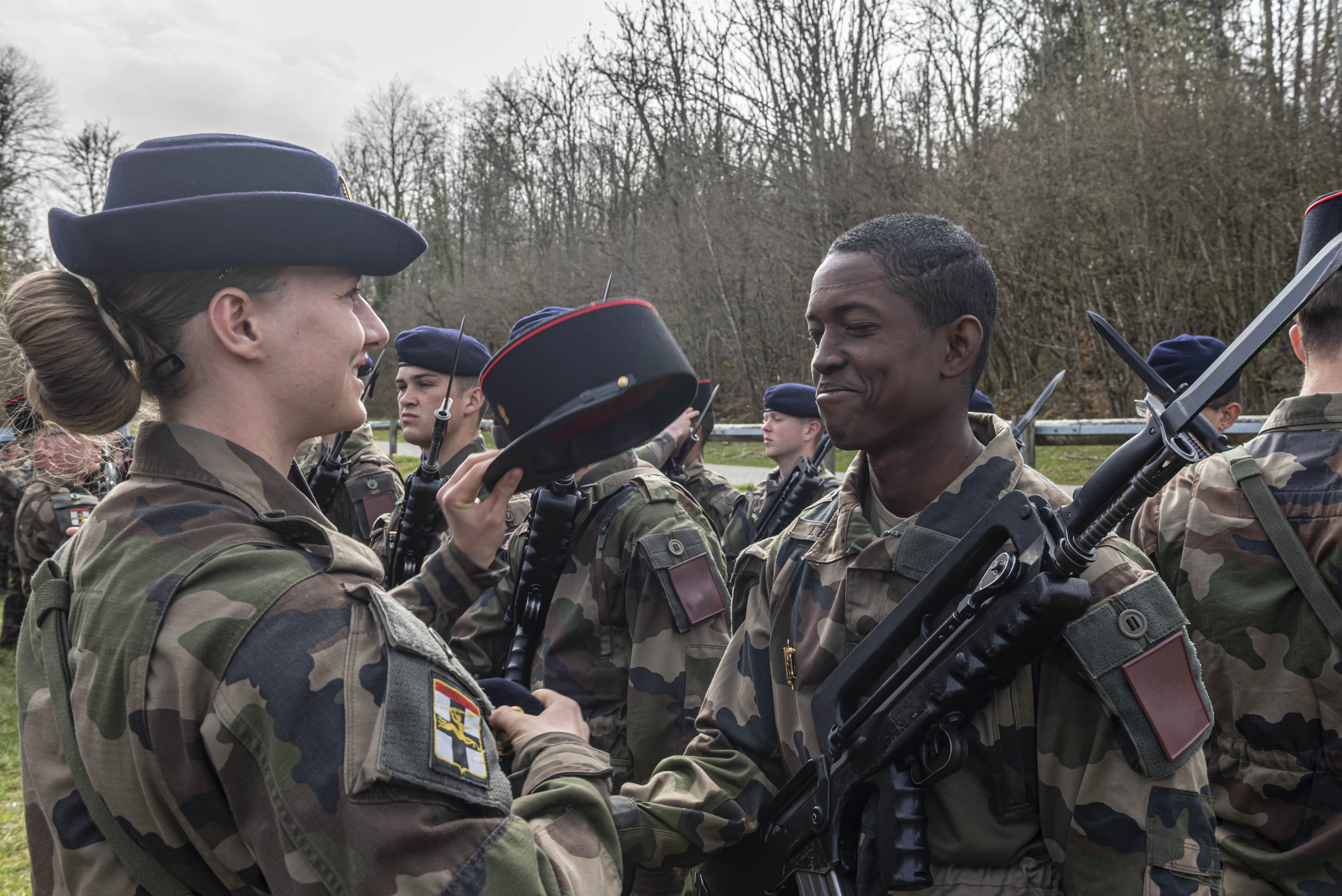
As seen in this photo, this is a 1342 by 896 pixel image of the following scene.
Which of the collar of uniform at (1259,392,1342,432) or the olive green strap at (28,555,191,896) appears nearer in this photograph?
the olive green strap at (28,555,191,896)

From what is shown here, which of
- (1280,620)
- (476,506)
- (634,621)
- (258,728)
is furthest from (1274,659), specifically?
(258,728)

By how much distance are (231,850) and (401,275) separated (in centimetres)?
3816

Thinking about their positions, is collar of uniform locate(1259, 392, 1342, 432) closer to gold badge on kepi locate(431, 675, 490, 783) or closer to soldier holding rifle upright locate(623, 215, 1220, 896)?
soldier holding rifle upright locate(623, 215, 1220, 896)

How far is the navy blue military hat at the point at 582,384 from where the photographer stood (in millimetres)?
2043

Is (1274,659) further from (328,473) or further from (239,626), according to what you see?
(328,473)

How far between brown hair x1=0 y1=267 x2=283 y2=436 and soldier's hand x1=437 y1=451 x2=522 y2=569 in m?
0.69

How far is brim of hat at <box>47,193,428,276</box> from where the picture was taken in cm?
146

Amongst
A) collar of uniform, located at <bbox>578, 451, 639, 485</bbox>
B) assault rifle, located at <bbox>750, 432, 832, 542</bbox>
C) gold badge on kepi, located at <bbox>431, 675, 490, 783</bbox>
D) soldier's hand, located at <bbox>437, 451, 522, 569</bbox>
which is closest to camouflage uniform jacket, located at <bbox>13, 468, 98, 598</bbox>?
assault rifle, located at <bbox>750, 432, 832, 542</bbox>

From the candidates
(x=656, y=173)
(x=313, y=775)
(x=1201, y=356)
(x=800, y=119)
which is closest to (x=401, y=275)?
(x=656, y=173)

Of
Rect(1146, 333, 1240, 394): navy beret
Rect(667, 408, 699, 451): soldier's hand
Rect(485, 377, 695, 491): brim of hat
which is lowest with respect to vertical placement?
Rect(667, 408, 699, 451): soldier's hand

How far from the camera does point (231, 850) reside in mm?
1269

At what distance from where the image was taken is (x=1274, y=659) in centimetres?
241

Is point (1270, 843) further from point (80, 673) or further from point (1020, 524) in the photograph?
point (80, 673)

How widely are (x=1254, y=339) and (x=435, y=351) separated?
13.9 feet
